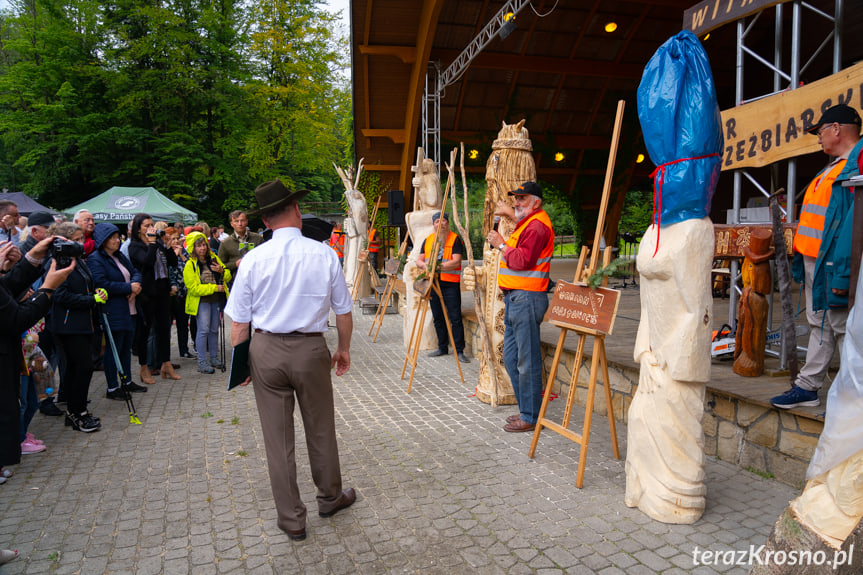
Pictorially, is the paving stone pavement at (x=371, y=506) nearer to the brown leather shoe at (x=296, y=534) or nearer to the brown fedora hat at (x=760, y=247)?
the brown leather shoe at (x=296, y=534)

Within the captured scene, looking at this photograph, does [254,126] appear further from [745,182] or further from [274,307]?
[274,307]

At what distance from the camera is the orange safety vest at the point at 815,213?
11.4 ft

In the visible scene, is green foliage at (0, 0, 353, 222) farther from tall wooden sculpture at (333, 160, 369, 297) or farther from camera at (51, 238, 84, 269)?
camera at (51, 238, 84, 269)

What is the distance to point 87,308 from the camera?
476cm

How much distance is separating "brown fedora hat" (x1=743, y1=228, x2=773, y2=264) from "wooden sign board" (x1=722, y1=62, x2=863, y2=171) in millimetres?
680

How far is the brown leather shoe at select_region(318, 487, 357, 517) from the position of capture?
10.6 ft

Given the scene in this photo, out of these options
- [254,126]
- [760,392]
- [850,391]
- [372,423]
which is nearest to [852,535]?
[850,391]

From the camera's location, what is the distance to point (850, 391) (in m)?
2.10

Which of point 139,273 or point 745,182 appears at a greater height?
point 745,182

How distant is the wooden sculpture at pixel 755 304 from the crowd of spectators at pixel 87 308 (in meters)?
4.85

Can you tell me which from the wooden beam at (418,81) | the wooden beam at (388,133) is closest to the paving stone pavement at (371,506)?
the wooden beam at (418,81)

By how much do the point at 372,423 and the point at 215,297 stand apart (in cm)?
299

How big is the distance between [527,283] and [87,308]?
3.79 m

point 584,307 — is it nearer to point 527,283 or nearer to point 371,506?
point 527,283
